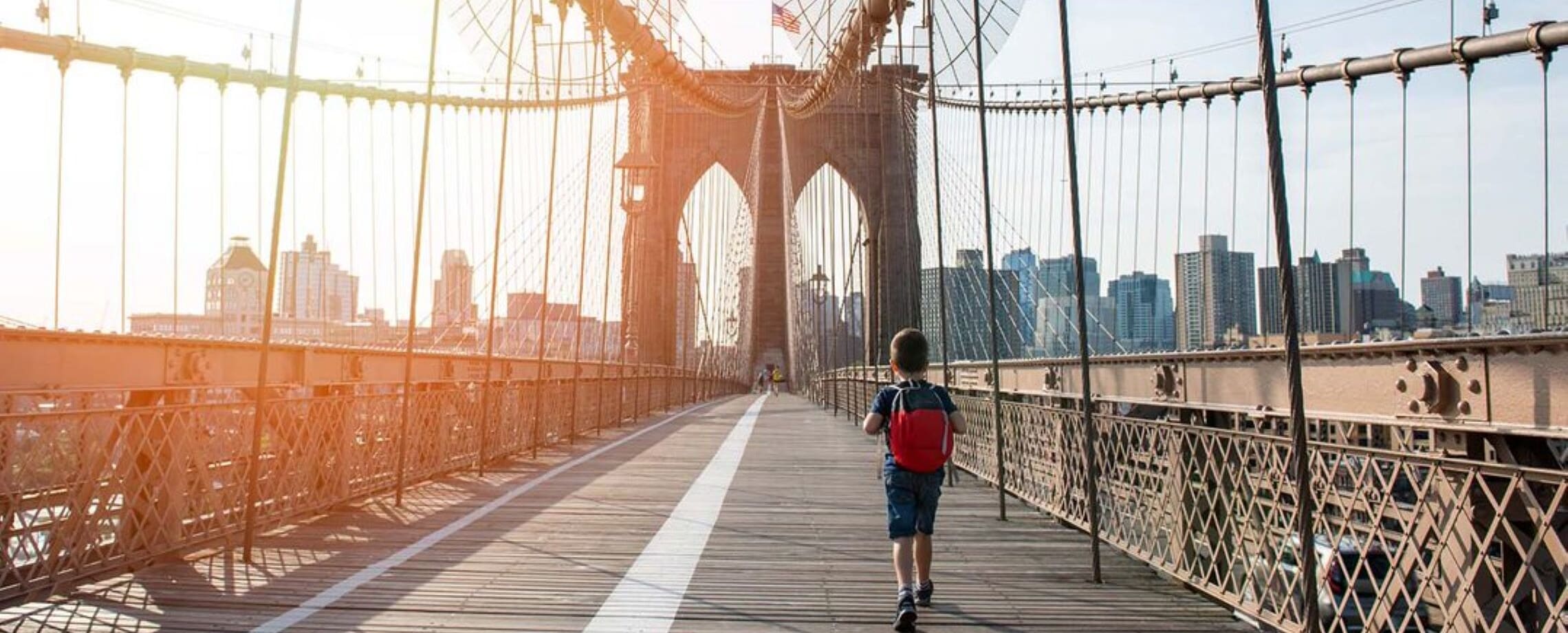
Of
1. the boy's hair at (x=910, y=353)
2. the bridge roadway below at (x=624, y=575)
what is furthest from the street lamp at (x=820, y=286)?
the boy's hair at (x=910, y=353)

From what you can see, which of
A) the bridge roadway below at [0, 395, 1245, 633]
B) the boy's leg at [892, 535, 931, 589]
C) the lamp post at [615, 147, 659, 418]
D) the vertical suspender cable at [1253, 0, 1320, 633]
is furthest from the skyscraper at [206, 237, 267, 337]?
the vertical suspender cable at [1253, 0, 1320, 633]

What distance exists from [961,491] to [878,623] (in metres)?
4.96

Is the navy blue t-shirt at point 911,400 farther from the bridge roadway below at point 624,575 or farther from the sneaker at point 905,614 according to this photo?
the bridge roadway below at point 624,575

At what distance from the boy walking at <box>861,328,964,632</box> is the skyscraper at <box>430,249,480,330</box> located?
15.8 metres

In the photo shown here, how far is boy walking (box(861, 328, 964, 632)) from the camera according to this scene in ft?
15.1

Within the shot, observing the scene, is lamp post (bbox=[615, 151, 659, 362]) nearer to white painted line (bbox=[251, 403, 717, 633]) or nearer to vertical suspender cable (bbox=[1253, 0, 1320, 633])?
white painted line (bbox=[251, 403, 717, 633])

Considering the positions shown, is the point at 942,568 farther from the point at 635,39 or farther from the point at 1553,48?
the point at 635,39

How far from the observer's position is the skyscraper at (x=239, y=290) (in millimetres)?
15773

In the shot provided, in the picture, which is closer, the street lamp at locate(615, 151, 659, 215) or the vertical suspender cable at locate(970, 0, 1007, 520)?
the vertical suspender cable at locate(970, 0, 1007, 520)

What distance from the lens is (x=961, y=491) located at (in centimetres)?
944

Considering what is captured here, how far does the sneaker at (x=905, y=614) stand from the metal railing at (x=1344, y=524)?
1170mm

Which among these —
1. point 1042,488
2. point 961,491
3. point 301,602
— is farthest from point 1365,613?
point 961,491

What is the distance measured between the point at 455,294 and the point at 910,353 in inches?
665

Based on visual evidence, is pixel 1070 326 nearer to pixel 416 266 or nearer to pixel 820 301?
pixel 416 266
